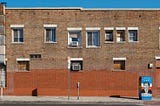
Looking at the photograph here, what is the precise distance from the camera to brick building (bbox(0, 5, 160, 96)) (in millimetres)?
32969

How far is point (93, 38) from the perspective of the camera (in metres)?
33.4

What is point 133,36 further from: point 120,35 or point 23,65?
point 23,65

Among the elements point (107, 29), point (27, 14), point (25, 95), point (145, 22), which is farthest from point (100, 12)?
point (25, 95)

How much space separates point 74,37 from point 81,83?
3.71 m

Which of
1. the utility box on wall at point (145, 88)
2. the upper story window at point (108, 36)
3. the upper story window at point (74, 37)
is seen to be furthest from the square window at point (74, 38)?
the utility box on wall at point (145, 88)

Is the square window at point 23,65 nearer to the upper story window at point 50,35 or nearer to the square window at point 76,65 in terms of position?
the upper story window at point 50,35

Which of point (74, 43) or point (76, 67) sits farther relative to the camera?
point (74, 43)

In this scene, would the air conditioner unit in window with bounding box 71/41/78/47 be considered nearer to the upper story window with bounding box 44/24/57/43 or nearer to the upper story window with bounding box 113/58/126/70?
the upper story window with bounding box 44/24/57/43

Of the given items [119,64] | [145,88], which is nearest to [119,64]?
[119,64]

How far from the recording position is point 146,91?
99.4 ft

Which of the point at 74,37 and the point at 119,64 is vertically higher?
the point at 74,37

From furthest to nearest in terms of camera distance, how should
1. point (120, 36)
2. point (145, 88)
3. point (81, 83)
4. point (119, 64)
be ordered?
point (120, 36), point (119, 64), point (81, 83), point (145, 88)

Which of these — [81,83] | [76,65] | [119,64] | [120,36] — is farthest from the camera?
[120,36]

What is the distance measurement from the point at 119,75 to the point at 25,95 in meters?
7.57
